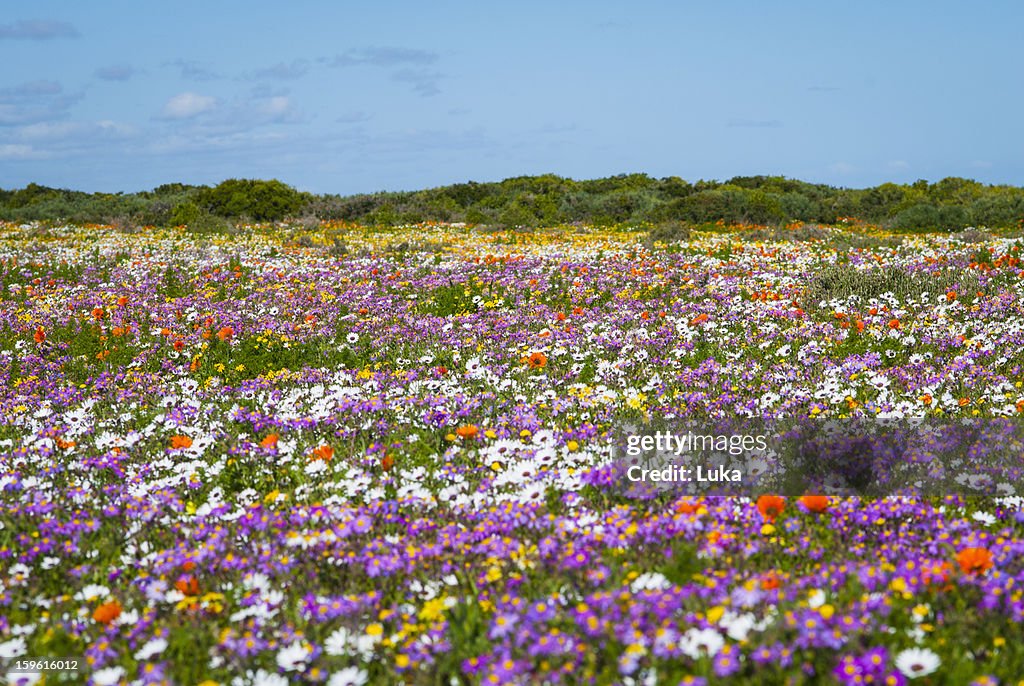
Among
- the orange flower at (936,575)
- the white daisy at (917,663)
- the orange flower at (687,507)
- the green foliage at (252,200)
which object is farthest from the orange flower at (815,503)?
the green foliage at (252,200)

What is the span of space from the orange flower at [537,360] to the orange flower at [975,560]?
4.94 m

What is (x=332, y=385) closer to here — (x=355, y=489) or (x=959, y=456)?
(x=355, y=489)

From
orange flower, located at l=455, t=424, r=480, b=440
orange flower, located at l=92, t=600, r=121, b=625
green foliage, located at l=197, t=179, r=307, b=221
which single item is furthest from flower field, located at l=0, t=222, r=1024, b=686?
green foliage, located at l=197, t=179, r=307, b=221

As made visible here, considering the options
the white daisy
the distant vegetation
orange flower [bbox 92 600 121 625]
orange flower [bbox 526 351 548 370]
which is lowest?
orange flower [bbox 92 600 121 625]

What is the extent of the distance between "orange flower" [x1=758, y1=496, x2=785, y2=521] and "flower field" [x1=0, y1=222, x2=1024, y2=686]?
2 cm

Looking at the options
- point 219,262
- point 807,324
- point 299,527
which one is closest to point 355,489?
point 299,527

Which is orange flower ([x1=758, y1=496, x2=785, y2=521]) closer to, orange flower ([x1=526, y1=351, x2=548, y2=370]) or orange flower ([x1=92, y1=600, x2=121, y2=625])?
orange flower ([x1=92, y1=600, x2=121, y2=625])

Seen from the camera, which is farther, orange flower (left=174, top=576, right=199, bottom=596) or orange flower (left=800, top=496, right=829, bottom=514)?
orange flower (left=800, top=496, right=829, bottom=514)

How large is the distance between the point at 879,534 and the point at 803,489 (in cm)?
92

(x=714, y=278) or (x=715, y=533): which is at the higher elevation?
(x=714, y=278)

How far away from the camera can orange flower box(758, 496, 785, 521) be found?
4.64 meters

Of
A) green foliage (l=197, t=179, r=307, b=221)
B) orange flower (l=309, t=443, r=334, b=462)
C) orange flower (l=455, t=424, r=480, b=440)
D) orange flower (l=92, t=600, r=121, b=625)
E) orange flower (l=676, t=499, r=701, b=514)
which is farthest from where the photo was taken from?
green foliage (l=197, t=179, r=307, b=221)

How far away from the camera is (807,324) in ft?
32.5

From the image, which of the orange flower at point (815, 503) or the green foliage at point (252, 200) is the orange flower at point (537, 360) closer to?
the orange flower at point (815, 503)
